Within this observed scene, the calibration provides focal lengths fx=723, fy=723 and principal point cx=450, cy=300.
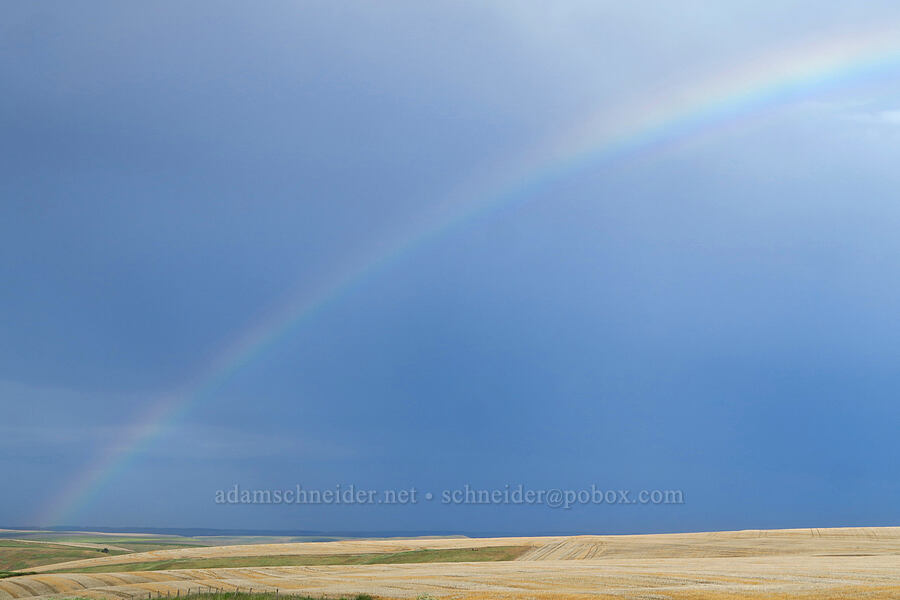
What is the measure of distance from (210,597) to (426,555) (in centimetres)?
4869

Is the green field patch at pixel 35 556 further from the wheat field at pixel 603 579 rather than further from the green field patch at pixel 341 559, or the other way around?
the wheat field at pixel 603 579

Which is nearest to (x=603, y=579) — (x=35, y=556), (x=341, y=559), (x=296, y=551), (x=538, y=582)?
(x=538, y=582)

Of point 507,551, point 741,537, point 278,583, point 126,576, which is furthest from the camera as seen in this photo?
point 741,537

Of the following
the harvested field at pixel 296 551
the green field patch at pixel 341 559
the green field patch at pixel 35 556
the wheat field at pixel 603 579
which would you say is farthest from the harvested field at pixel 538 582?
the green field patch at pixel 35 556

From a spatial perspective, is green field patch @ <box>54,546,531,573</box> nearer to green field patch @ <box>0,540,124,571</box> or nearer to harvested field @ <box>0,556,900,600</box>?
harvested field @ <box>0,556,900,600</box>

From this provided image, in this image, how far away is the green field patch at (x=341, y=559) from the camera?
289ft

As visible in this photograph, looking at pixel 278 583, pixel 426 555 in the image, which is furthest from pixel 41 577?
pixel 426 555

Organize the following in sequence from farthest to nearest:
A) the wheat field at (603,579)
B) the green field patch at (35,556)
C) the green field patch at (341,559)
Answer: the green field patch at (35,556) → the green field patch at (341,559) → the wheat field at (603,579)

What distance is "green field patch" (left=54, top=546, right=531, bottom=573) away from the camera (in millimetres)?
88062

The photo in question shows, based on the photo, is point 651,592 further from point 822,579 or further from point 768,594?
point 822,579

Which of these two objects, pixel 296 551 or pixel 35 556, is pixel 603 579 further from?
pixel 35 556

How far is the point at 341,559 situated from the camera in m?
94.0

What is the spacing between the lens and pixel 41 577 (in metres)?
72.4

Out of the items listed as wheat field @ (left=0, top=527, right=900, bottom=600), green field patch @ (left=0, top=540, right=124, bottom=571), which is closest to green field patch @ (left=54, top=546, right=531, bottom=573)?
wheat field @ (left=0, top=527, right=900, bottom=600)
